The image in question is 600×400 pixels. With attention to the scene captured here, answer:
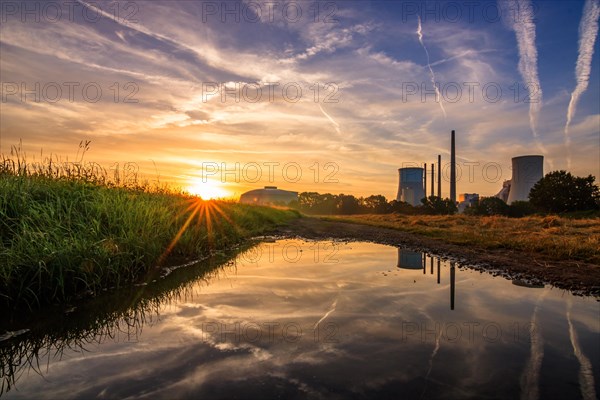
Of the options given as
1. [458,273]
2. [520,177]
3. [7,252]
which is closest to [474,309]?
[458,273]

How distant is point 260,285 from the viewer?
449cm

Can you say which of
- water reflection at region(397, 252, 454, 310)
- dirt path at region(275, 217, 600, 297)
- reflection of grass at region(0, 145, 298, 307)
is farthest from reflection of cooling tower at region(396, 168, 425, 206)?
reflection of grass at region(0, 145, 298, 307)

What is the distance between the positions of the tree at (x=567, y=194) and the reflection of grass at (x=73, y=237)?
41.9 meters

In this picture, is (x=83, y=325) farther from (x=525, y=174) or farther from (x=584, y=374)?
(x=525, y=174)

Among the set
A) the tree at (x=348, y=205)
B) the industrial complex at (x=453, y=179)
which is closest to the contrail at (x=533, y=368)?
the industrial complex at (x=453, y=179)

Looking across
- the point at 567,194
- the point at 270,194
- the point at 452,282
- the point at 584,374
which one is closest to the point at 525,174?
the point at 567,194

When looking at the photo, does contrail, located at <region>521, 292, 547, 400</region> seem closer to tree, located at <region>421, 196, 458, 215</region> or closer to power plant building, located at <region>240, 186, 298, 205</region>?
tree, located at <region>421, 196, 458, 215</region>

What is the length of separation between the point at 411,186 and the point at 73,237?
64.8m

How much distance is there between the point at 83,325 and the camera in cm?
301

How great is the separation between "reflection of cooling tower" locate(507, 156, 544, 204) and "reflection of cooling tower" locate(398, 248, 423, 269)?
5366 centimetres

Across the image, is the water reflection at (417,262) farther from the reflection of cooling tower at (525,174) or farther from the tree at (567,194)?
the reflection of cooling tower at (525,174)

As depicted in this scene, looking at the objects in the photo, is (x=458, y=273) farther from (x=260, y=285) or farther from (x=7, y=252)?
(x=7, y=252)

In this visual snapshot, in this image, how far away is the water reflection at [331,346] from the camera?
1940 mm

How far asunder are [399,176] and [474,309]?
217 feet
